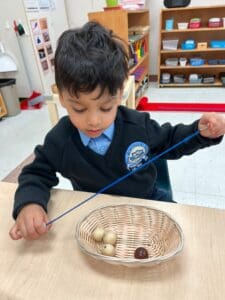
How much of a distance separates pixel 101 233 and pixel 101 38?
1.32 feet

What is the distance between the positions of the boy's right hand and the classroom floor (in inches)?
43.0

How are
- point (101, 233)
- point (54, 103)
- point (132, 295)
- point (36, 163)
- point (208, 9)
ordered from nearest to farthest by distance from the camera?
1. point (132, 295)
2. point (101, 233)
3. point (36, 163)
4. point (54, 103)
5. point (208, 9)

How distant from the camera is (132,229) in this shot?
52cm

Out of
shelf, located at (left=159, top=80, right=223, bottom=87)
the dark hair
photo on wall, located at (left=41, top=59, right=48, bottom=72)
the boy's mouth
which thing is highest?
the dark hair

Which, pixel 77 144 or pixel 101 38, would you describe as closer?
pixel 101 38

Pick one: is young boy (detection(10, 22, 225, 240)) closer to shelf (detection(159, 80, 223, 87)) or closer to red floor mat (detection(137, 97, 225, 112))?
red floor mat (detection(137, 97, 225, 112))

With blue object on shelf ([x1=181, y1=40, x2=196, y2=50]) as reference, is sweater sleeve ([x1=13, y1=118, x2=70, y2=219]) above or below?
above

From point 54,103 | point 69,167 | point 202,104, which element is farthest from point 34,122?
point 69,167

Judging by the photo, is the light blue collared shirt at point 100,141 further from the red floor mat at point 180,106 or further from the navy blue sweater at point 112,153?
the red floor mat at point 180,106

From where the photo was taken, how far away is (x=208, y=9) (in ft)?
10.2

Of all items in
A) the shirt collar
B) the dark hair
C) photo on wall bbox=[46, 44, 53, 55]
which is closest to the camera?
the dark hair

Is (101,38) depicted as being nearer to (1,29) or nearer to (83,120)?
(83,120)

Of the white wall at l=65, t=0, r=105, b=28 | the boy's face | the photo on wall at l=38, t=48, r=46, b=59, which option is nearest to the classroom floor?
the photo on wall at l=38, t=48, r=46, b=59

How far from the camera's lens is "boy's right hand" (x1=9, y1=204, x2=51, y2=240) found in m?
0.49
